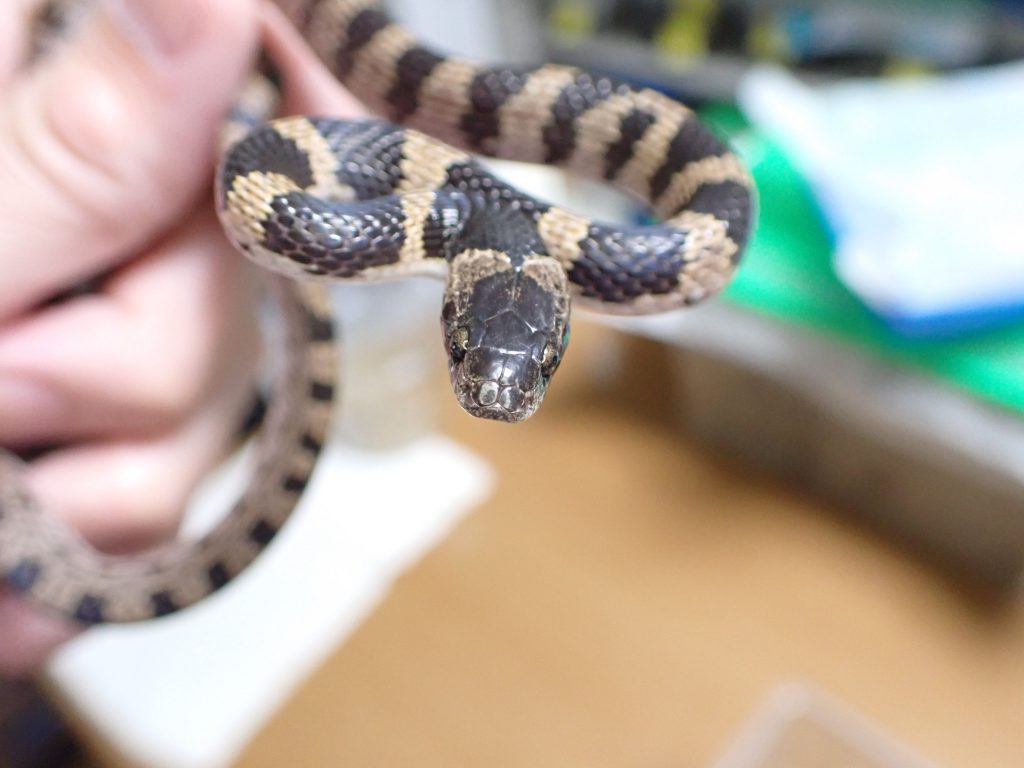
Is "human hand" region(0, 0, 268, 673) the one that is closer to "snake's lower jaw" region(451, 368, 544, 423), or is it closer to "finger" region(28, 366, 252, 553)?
"finger" region(28, 366, 252, 553)

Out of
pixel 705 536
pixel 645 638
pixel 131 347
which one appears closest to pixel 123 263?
pixel 131 347

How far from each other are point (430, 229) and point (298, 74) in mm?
437

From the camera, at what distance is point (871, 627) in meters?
1.52

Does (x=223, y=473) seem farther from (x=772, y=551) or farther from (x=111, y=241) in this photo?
(x=772, y=551)

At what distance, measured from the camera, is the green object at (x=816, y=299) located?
1.55 m

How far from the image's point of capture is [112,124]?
1.00m

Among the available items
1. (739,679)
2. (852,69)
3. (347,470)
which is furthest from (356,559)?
(852,69)

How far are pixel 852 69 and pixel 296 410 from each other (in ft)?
6.31

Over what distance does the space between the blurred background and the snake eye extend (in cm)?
89

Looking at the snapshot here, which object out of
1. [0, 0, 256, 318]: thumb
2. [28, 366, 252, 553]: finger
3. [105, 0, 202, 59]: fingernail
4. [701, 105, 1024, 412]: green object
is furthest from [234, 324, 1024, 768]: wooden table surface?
[105, 0, 202, 59]: fingernail

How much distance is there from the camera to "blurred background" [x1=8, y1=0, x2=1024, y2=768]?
1.43 meters

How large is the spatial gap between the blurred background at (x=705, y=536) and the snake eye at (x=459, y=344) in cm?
89

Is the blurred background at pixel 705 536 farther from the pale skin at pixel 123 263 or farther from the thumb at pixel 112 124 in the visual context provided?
the thumb at pixel 112 124

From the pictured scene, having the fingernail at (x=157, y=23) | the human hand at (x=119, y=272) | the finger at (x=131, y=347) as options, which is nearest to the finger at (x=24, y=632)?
the human hand at (x=119, y=272)
